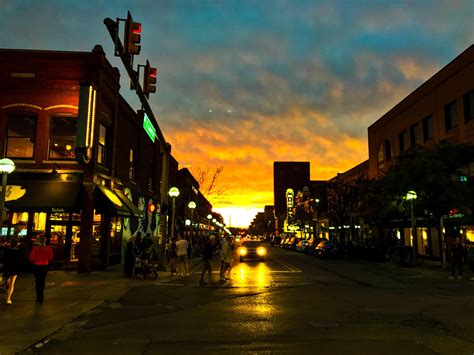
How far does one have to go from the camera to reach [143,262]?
17.5m

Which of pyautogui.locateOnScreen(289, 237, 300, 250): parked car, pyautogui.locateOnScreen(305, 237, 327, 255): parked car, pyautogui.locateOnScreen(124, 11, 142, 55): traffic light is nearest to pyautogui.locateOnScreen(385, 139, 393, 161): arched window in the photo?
pyautogui.locateOnScreen(305, 237, 327, 255): parked car

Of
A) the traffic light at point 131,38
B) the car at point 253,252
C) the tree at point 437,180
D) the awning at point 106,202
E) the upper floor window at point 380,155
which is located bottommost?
the car at point 253,252

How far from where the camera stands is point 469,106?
1061 inches

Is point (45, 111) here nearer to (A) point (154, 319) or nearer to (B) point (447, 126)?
(A) point (154, 319)

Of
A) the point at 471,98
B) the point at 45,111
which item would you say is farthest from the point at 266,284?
the point at 471,98

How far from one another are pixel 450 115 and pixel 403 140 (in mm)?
7720

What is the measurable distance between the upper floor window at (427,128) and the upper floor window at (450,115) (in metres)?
2.59

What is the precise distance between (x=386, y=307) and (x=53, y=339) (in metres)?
→ 7.91

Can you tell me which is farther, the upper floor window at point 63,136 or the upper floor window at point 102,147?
the upper floor window at point 102,147

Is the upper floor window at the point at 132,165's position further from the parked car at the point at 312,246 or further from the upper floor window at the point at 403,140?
the upper floor window at the point at 403,140

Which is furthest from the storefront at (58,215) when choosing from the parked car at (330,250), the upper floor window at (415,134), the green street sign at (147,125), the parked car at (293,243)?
the parked car at (293,243)

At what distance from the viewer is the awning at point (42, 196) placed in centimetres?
1742

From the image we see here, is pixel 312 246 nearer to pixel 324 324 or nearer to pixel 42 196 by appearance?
pixel 42 196

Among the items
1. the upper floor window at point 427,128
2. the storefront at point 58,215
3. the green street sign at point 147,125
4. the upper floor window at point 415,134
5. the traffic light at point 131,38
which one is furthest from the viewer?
the upper floor window at point 415,134
